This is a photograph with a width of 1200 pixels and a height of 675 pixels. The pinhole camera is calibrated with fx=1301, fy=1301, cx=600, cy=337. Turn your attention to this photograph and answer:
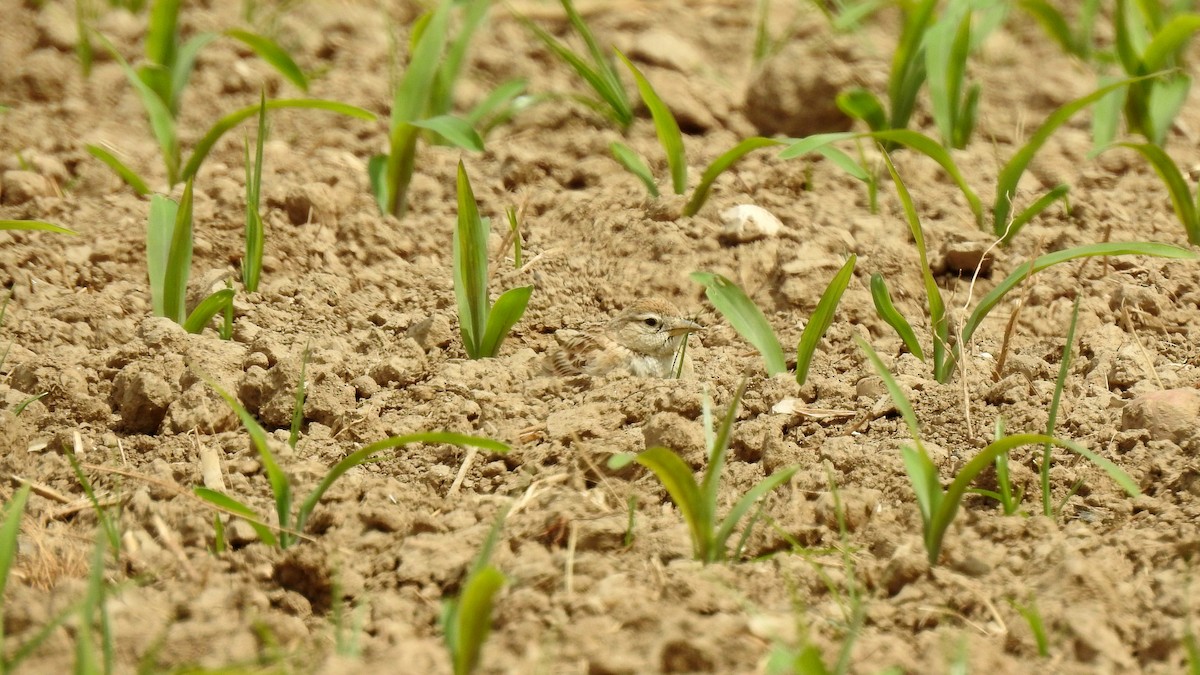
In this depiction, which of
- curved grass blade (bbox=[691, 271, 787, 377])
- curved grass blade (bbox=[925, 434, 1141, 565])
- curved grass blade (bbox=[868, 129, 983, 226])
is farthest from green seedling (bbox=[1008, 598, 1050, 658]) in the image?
curved grass blade (bbox=[868, 129, 983, 226])

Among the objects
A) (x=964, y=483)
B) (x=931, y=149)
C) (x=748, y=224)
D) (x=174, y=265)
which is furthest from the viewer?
(x=748, y=224)

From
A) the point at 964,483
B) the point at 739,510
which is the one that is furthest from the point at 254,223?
the point at 964,483

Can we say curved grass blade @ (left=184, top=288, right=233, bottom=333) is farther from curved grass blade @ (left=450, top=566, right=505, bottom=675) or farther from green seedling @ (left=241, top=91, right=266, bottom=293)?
curved grass blade @ (left=450, top=566, right=505, bottom=675)

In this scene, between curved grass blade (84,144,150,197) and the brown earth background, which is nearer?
the brown earth background

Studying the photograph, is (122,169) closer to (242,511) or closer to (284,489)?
(242,511)

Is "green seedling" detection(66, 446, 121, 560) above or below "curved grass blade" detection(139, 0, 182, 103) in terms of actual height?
below

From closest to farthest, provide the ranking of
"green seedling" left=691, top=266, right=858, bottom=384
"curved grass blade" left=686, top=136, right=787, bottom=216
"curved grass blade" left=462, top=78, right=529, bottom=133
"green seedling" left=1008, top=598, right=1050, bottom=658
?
"green seedling" left=1008, top=598, right=1050, bottom=658 < "green seedling" left=691, top=266, right=858, bottom=384 < "curved grass blade" left=686, top=136, right=787, bottom=216 < "curved grass blade" left=462, top=78, right=529, bottom=133

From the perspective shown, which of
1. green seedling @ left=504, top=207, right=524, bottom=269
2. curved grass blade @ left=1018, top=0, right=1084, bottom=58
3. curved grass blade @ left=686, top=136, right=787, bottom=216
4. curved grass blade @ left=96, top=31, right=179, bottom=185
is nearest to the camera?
curved grass blade @ left=686, top=136, right=787, bottom=216

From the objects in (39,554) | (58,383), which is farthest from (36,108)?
(39,554)
